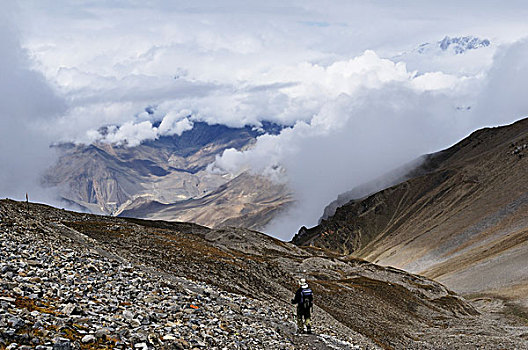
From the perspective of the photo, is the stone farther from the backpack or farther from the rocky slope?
the backpack

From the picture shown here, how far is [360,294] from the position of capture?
78375mm

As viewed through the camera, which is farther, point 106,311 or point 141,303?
point 141,303

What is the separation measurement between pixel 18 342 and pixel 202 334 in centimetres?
842

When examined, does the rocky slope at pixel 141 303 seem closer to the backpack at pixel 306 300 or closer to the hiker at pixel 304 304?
the hiker at pixel 304 304

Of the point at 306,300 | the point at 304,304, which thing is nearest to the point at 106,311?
the point at 304,304

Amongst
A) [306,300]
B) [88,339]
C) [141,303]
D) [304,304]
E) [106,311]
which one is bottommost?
[304,304]

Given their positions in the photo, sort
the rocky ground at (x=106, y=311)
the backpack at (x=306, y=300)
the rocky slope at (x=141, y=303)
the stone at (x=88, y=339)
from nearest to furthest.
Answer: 1. the stone at (x=88, y=339)
2. the rocky ground at (x=106, y=311)
3. the rocky slope at (x=141, y=303)
4. the backpack at (x=306, y=300)

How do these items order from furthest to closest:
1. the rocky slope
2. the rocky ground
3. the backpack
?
1. the backpack
2. the rocky slope
3. the rocky ground

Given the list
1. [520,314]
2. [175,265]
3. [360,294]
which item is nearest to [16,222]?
[175,265]

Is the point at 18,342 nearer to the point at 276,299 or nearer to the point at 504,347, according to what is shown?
the point at 276,299

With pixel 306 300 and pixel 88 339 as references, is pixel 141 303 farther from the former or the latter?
pixel 306 300

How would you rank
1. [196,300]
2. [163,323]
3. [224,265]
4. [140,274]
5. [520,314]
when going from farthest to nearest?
[520,314] < [224,265] < [140,274] < [196,300] < [163,323]

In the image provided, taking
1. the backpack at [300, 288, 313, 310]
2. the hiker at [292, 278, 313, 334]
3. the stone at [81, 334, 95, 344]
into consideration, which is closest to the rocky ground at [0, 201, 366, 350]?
the stone at [81, 334, 95, 344]

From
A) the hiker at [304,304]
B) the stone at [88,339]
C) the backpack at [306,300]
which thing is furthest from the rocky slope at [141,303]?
the backpack at [306,300]
